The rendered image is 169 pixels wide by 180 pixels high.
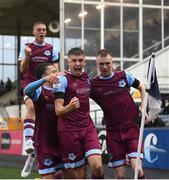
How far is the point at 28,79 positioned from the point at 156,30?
23509 millimetres

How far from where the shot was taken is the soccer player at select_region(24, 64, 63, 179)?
794cm

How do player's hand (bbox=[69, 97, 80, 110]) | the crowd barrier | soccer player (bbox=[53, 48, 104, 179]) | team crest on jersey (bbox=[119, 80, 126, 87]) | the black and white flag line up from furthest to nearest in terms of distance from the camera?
the crowd barrier, team crest on jersey (bbox=[119, 80, 126, 87]), the black and white flag, soccer player (bbox=[53, 48, 104, 179]), player's hand (bbox=[69, 97, 80, 110])

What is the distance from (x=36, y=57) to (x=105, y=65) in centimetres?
180

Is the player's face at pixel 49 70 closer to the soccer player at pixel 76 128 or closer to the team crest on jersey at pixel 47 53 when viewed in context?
the soccer player at pixel 76 128

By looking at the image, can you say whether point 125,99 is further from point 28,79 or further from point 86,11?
point 86,11

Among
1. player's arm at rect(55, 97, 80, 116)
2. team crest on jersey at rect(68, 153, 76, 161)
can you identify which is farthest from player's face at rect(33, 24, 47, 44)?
team crest on jersey at rect(68, 153, 76, 161)

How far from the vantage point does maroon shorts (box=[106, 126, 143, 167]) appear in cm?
812

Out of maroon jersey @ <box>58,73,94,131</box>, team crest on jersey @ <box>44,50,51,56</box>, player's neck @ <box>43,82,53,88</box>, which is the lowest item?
maroon jersey @ <box>58,73,94,131</box>

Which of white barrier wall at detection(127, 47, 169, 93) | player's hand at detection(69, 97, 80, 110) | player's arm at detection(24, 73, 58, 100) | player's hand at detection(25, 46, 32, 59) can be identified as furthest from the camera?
white barrier wall at detection(127, 47, 169, 93)

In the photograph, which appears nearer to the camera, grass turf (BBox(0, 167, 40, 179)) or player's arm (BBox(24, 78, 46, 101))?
player's arm (BBox(24, 78, 46, 101))

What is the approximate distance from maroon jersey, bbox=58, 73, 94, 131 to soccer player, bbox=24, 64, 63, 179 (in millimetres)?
366

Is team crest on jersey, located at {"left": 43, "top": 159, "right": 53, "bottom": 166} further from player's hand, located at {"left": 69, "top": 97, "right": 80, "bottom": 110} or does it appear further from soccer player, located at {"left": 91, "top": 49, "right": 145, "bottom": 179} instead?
player's hand, located at {"left": 69, "top": 97, "right": 80, "bottom": 110}

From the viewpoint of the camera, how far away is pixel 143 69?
99.8 ft

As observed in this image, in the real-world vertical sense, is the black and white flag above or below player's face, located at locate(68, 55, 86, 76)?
below
